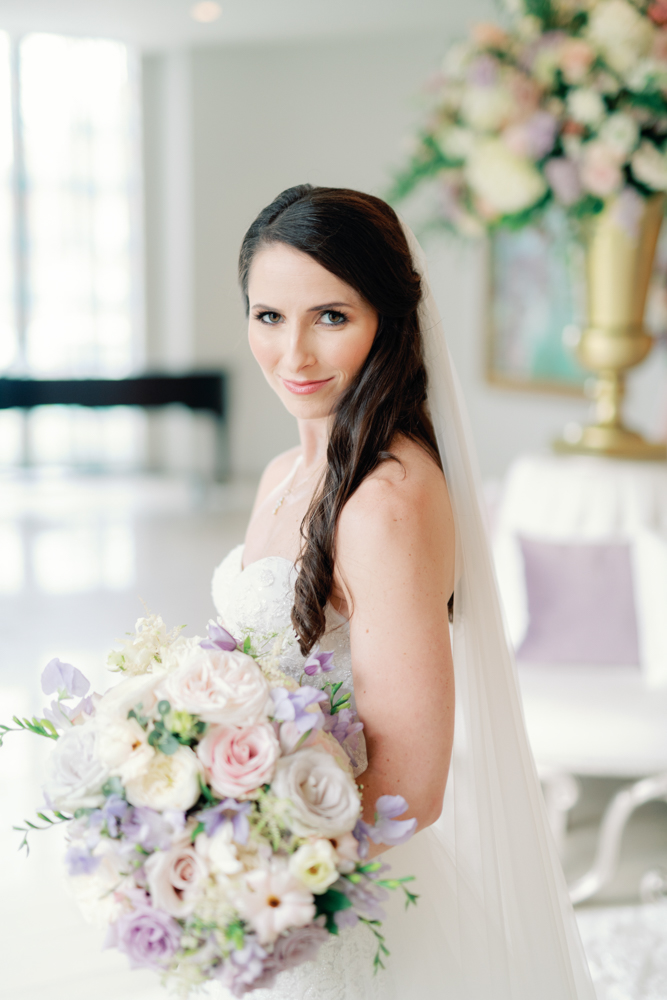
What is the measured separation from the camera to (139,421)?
954 centimetres

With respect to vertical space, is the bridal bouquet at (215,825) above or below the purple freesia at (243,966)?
above

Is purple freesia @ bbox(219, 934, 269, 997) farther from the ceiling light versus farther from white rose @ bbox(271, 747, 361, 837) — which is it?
the ceiling light

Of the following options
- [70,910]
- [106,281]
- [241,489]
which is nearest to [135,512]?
[241,489]

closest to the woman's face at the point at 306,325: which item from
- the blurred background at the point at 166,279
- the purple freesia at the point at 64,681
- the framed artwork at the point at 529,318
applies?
the purple freesia at the point at 64,681

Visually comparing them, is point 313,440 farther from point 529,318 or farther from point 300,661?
point 529,318

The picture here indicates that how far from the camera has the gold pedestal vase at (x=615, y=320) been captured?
2814 mm

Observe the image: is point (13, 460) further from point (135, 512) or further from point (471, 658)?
point (471, 658)

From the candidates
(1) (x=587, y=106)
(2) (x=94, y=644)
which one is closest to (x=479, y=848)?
(1) (x=587, y=106)

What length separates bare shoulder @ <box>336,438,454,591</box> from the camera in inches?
42.8

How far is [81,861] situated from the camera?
89 cm

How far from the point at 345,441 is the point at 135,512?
7.03 m

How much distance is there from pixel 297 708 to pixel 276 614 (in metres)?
0.34

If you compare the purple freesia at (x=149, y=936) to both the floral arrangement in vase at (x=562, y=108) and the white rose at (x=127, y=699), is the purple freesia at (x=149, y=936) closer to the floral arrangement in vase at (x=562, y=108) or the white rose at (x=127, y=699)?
the white rose at (x=127, y=699)

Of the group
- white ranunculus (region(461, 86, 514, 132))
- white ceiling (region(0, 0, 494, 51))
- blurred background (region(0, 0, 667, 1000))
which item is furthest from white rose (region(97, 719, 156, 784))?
white ceiling (region(0, 0, 494, 51))
